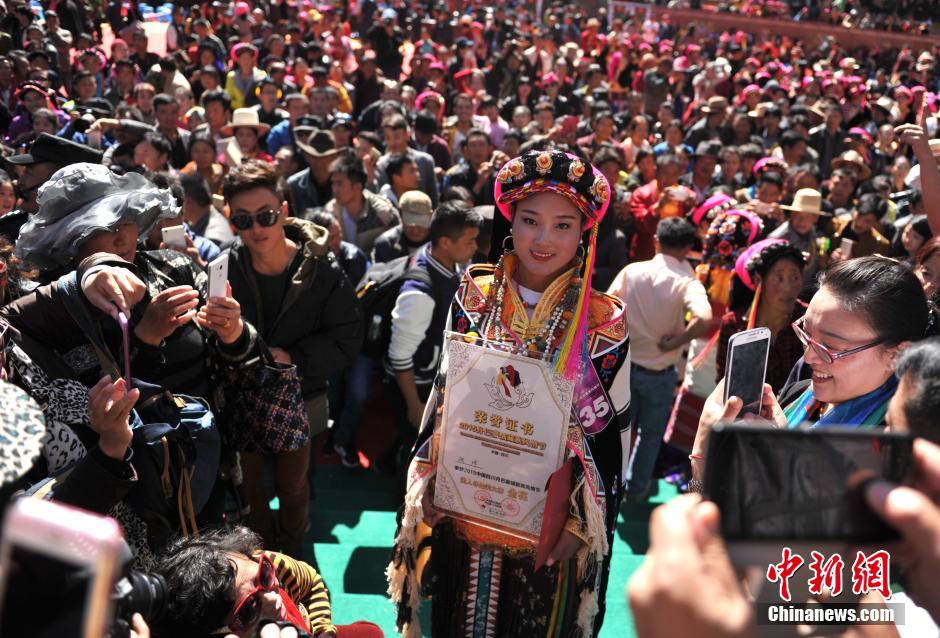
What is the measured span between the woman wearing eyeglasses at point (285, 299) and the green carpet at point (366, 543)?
329 mm

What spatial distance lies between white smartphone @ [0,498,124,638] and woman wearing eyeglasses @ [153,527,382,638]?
1161mm

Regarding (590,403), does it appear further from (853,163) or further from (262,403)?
(853,163)

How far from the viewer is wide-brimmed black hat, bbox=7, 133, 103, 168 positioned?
418 cm

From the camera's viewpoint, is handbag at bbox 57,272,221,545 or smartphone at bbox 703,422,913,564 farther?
handbag at bbox 57,272,221,545

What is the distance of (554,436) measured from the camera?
2482mm

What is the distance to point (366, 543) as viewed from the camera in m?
4.34

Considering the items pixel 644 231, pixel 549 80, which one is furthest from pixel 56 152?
pixel 549 80

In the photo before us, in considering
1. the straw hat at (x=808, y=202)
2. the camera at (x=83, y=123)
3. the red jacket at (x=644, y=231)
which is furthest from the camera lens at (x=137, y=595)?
the camera at (x=83, y=123)

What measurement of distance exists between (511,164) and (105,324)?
54.6 inches

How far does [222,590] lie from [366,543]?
7.22 feet

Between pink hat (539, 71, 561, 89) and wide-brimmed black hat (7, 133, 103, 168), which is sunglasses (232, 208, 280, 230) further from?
pink hat (539, 71, 561, 89)

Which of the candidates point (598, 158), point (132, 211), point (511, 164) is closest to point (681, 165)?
point (598, 158)

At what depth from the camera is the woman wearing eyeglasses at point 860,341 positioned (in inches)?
86.8

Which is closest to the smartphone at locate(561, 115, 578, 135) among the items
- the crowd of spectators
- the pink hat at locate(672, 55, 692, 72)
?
the crowd of spectators
